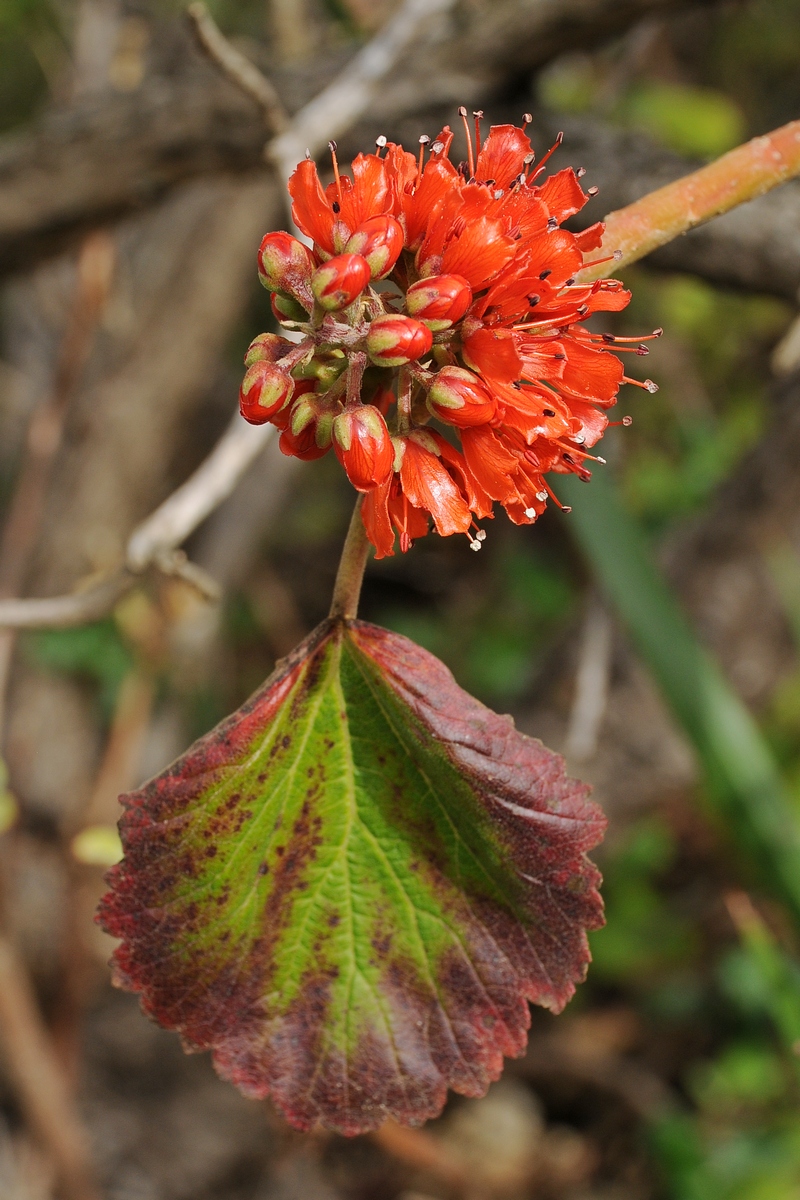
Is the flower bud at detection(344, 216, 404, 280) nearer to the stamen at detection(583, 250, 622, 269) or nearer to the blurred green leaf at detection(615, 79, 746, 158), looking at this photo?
the stamen at detection(583, 250, 622, 269)

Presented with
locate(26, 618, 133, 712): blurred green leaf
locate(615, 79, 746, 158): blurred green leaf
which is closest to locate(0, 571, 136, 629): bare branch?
locate(26, 618, 133, 712): blurred green leaf

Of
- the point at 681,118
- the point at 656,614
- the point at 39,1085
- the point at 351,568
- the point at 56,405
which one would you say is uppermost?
the point at 681,118

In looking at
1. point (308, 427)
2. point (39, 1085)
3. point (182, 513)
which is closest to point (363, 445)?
point (308, 427)

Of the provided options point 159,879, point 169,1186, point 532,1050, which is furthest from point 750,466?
point 169,1186

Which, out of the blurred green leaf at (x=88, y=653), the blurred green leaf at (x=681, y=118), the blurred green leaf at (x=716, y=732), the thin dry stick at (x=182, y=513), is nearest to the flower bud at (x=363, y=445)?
the thin dry stick at (x=182, y=513)

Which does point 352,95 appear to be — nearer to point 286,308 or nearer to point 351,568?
point 286,308

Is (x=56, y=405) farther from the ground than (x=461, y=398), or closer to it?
farther from the ground
